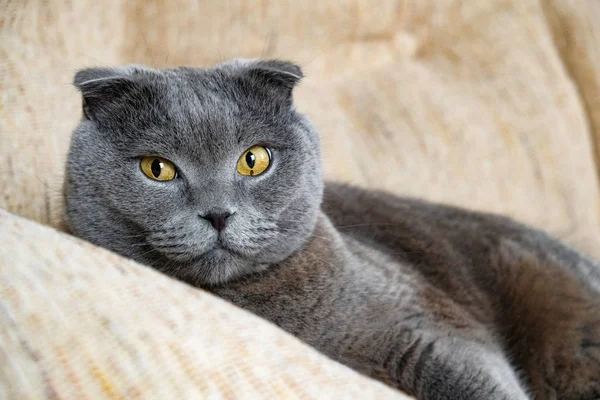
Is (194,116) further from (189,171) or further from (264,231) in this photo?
(264,231)

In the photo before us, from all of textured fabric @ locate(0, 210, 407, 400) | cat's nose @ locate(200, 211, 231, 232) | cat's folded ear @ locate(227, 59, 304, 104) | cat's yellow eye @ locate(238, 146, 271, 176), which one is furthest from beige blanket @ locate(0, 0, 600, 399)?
cat's folded ear @ locate(227, 59, 304, 104)

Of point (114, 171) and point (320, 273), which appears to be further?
point (320, 273)

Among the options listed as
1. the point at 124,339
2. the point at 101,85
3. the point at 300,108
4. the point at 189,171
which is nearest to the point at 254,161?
the point at 189,171

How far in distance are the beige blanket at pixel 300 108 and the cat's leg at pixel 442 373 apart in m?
0.31

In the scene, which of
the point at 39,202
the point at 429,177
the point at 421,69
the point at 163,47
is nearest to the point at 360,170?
the point at 429,177

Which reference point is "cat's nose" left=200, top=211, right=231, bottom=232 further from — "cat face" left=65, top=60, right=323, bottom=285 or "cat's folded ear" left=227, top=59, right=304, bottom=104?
"cat's folded ear" left=227, top=59, right=304, bottom=104

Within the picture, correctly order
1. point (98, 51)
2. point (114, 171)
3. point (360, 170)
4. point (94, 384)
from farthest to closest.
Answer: point (360, 170)
point (98, 51)
point (114, 171)
point (94, 384)

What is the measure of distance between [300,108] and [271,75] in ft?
2.45

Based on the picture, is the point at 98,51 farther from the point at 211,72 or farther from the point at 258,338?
the point at 258,338

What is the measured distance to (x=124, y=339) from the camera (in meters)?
0.66

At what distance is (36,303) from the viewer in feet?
2.18

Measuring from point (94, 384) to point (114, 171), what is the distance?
0.45 metres

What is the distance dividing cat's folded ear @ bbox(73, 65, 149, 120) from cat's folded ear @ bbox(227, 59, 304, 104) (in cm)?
18

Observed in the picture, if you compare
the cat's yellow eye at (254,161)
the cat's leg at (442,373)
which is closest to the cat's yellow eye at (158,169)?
the cat's yellow eye at (254,161)
